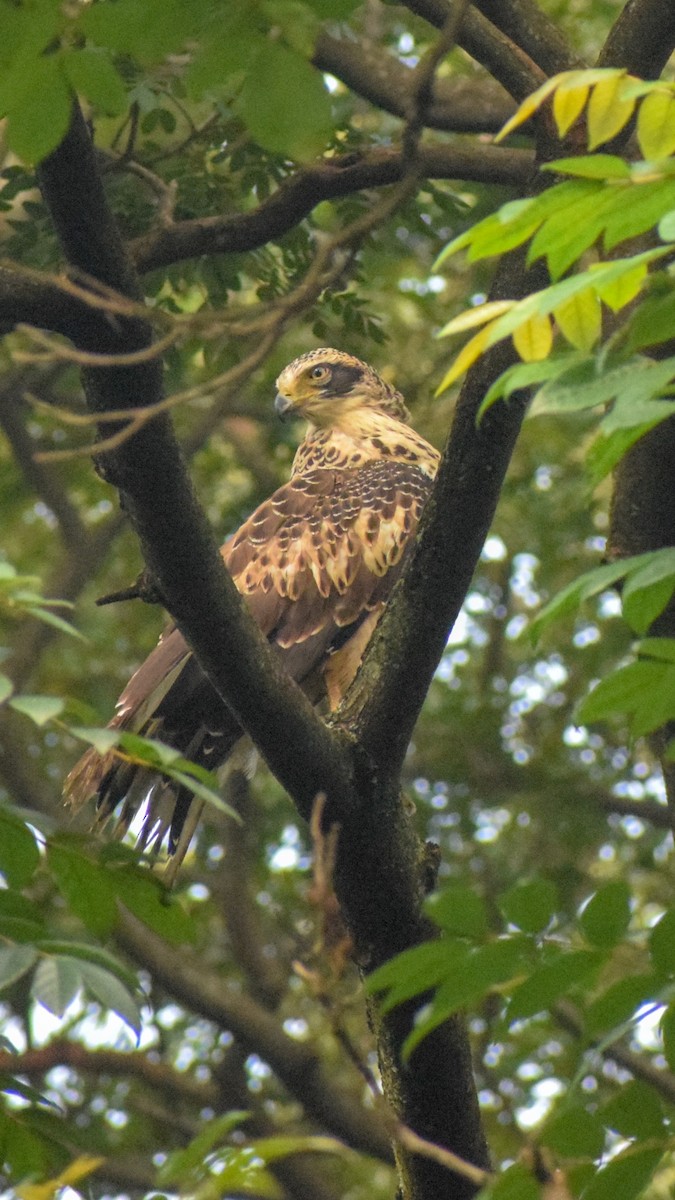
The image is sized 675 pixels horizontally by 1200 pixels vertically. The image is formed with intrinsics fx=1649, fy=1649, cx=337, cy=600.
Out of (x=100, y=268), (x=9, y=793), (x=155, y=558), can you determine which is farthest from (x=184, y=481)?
(x=9, y=793)

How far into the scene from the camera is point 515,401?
310 centimetres

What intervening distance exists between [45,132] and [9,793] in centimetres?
605

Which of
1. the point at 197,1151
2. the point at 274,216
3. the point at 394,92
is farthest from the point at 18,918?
the point at 394,92

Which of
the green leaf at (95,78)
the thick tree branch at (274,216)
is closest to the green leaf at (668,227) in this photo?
the green leaf at (95,78)

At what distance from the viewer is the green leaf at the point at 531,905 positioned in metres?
1.92

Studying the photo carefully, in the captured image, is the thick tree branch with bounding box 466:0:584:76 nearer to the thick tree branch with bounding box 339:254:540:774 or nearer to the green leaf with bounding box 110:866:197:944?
the thick tree branch with bounding box 339:254:540:774

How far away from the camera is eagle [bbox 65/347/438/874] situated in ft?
14.8

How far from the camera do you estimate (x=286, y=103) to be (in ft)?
6.24

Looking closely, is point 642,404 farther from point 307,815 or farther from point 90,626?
point 90,626

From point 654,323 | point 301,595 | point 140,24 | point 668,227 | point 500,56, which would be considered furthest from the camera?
point 301,595

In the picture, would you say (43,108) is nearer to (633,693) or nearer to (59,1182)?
(633,693)

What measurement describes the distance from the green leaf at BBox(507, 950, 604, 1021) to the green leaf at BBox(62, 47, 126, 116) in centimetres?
119

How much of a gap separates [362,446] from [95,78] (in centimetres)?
Result: 372

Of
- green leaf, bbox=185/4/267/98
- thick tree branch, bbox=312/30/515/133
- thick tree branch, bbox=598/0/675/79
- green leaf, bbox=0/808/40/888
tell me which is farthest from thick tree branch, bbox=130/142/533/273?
green leaf, bbox=0/808/40/888
